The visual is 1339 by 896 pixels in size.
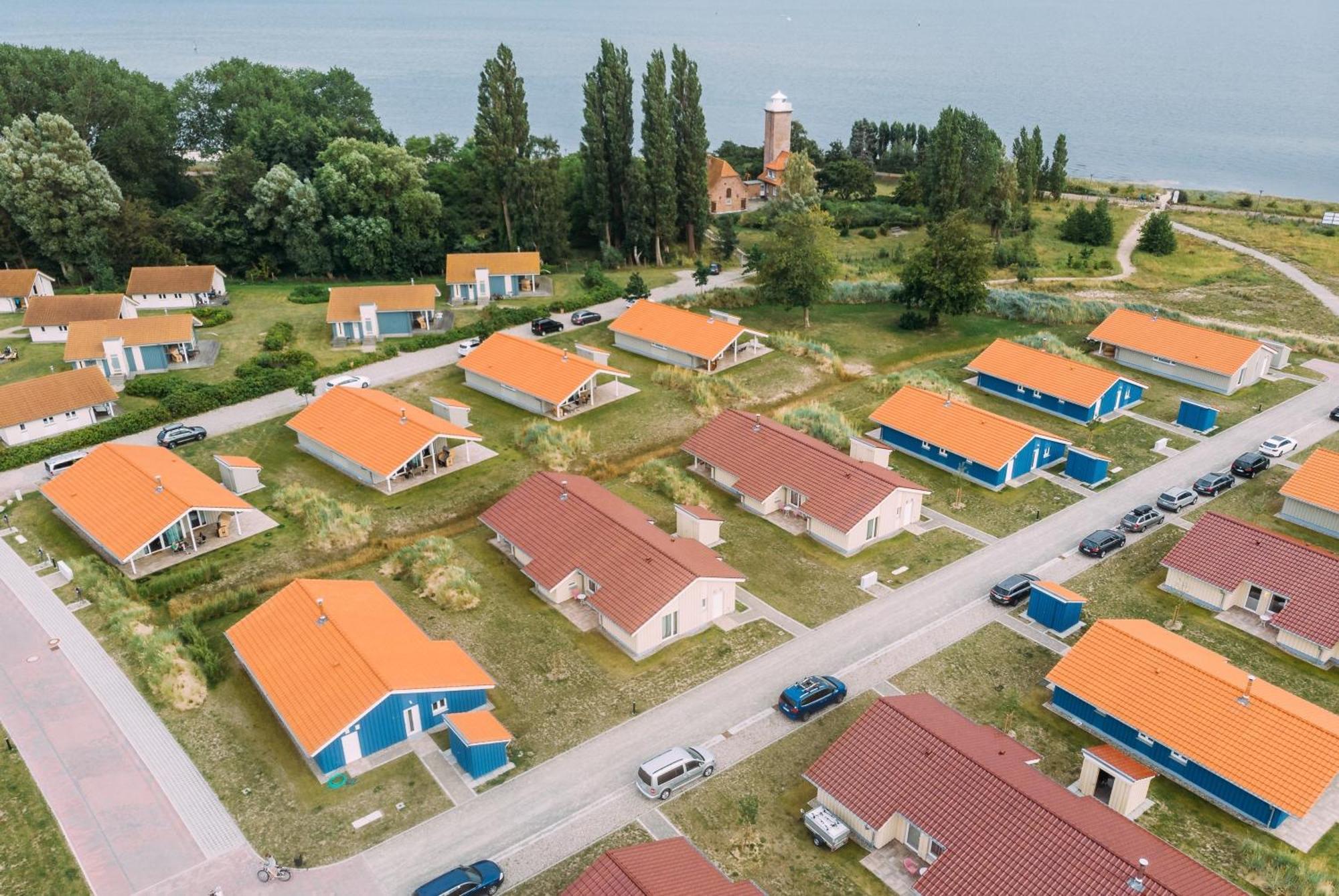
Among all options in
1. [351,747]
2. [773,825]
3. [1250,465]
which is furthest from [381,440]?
[1250,465]

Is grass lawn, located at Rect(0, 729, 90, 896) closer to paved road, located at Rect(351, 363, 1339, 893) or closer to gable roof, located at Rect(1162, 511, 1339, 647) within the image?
paved road, located at Rect(351, 363, 1339, 893)

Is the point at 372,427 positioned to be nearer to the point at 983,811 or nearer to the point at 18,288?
the point at 983,811

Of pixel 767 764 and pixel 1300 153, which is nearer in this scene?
pixel 767 764

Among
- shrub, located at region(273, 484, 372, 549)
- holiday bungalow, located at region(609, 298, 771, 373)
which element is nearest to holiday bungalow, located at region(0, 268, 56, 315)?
shrub, located at region(273, 484, 372, 549)

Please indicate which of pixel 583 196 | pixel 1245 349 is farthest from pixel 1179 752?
pixel 583 196

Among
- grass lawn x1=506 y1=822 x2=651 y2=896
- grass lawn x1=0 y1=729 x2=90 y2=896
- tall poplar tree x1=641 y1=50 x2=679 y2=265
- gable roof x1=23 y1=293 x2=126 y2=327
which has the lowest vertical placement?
grass lawn x1=506 y1=822 x2=651 y2=896

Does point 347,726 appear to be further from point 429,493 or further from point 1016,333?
point 1016,333
